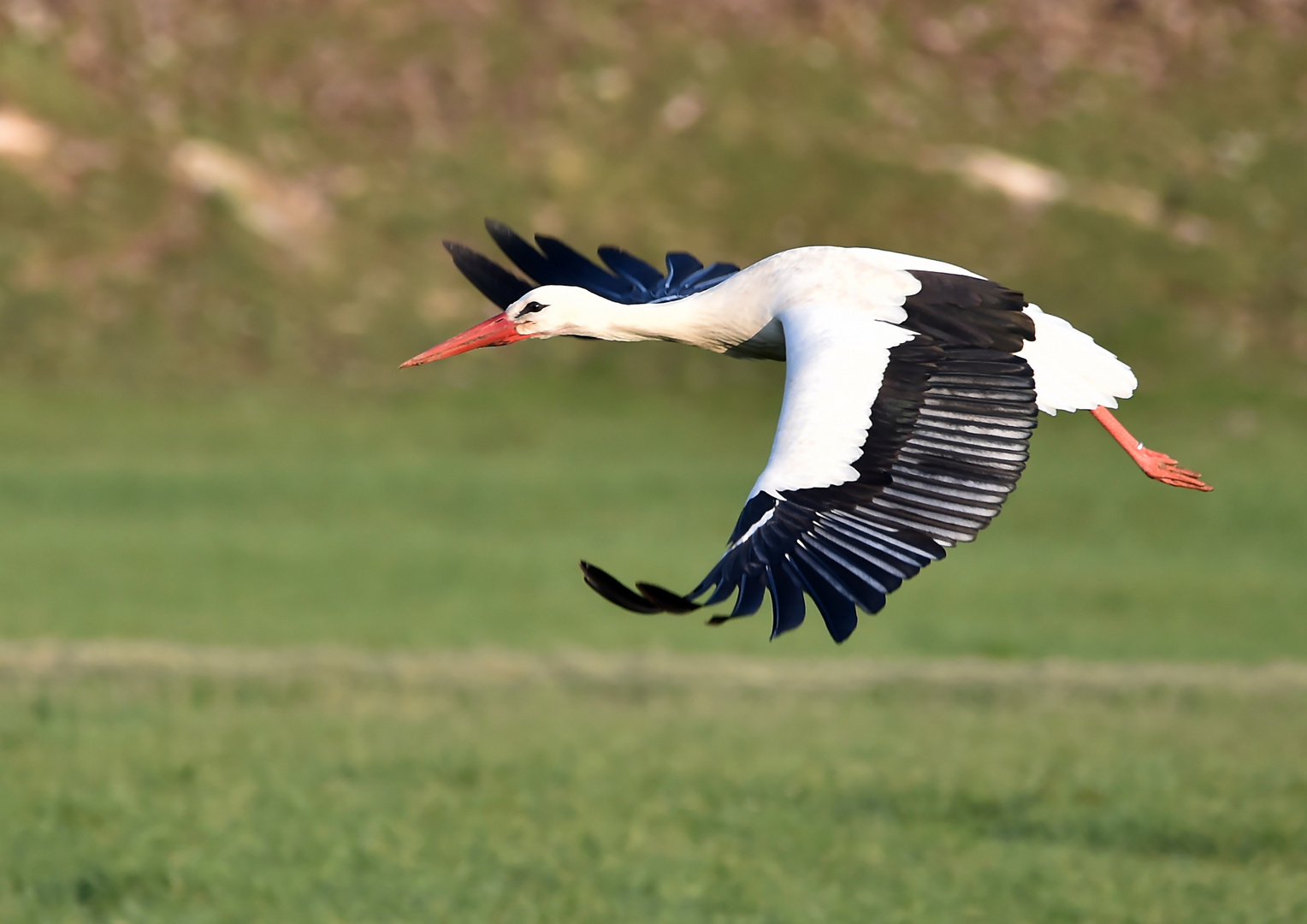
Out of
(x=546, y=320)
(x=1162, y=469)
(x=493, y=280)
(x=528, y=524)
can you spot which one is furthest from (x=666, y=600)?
(x=528, y=524)

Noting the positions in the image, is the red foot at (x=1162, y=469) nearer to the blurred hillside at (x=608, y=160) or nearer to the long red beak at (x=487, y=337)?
the long red beak at (x=487, y=337)

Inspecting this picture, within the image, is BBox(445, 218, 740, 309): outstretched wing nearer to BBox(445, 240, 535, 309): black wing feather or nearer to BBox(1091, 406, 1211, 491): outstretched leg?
BBox(445, 240, 535, 309): black wing feather

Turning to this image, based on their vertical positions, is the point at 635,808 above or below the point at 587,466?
below

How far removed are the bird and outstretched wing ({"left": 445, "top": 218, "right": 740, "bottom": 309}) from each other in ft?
1.47

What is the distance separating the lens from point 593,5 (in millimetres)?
41156

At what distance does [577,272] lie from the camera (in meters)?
8.61

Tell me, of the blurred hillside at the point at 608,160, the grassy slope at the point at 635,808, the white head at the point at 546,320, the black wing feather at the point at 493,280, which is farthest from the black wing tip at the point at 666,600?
the blurred hillside at the point at 608,160

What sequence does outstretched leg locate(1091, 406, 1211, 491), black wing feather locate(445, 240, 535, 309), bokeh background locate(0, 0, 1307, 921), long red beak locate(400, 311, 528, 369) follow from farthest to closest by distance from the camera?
bokeh background locate(0, 0, 1307, 921)
black wing feather locate(445, 240, 535, 309)
long red beak locate(400, 311, 528, 369)
outstretched leg locate(1091, 406, 1211, 491)

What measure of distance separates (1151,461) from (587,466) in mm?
25125

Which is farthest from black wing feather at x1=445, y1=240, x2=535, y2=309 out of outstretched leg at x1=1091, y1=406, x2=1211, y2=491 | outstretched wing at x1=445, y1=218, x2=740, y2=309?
outstretched leg at x1=1091, y1=406, x2=1211, y2=491

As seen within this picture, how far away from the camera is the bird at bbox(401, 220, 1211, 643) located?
5.21m

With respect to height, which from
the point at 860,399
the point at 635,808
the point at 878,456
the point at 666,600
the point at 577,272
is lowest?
the point at 635,808

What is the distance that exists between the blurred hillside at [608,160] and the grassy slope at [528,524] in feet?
5.14

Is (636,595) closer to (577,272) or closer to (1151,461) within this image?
(1151,461)
